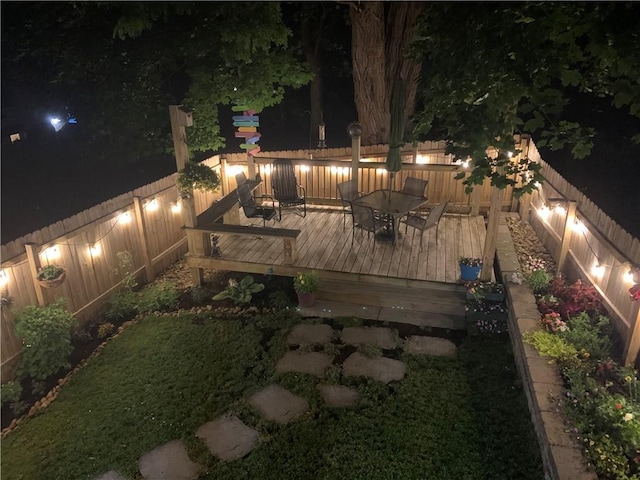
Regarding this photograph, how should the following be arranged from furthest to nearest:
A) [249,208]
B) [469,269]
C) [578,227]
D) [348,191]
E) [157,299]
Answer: [348,191]
[249,208]
[157,299]
[469,269]
[578,227]

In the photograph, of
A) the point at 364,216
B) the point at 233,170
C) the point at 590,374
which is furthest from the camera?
the point at 233,170

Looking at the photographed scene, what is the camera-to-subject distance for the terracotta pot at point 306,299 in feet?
22.8

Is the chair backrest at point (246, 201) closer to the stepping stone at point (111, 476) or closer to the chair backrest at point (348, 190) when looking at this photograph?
the chair backrest at point (348, 190)

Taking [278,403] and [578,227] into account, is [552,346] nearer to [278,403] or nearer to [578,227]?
[578,227]

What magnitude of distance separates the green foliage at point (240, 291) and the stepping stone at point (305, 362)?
1.49 m

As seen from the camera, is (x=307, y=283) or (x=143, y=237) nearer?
(x=307, y=283)

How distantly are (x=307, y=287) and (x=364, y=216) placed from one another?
1.66 metres

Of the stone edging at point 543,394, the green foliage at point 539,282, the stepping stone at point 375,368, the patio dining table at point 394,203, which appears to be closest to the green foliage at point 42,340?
the stepping stone at point 375,368

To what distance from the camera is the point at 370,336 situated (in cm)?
629

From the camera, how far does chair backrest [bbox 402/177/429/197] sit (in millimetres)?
8766

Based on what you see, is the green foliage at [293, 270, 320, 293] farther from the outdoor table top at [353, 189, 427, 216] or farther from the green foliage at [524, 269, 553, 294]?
the green foliage at [524, 269, 553, 294]

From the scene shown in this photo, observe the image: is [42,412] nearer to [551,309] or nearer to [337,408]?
[337,408]

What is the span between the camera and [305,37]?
49.4 ft

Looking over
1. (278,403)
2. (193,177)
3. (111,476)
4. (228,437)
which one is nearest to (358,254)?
(193,177)
